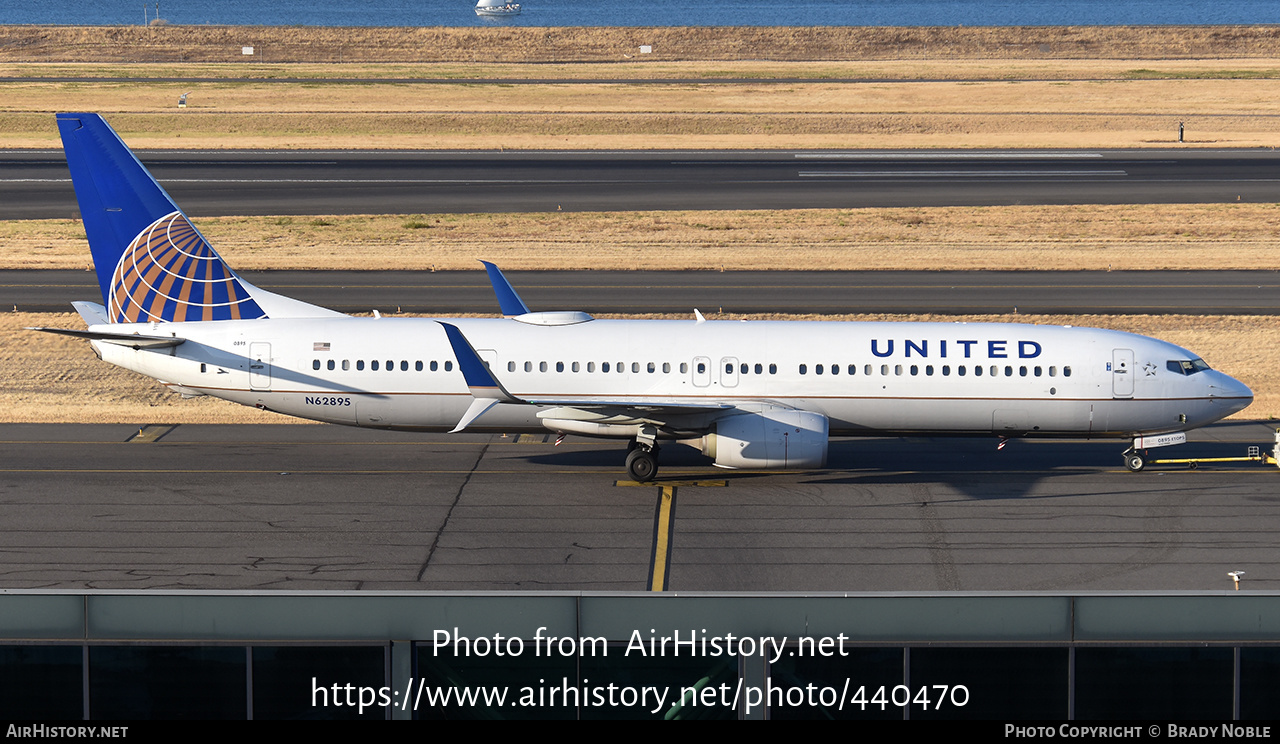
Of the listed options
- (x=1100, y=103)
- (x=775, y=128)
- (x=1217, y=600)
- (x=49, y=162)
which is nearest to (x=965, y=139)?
(x=775, y=128)

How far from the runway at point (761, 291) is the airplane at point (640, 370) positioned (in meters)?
17.2

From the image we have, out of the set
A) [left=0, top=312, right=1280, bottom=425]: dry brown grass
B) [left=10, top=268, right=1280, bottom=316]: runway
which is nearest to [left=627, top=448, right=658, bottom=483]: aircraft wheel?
[left=0, top=312, right=1280, bottom=425]: dry brown grass

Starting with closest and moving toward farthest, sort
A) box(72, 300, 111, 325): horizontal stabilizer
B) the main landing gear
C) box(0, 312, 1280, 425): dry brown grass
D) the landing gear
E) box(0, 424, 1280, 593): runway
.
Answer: box(0, 424, 1280, 593): runway
the main landing gear
the landing gear
box(72, 300, 111, 325): horizontal stabilizer
box(0, 312, 1280, 425): dry brown grass

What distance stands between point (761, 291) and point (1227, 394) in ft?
78.9

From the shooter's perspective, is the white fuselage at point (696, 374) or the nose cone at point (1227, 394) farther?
the nose cone at point (1227, 394)

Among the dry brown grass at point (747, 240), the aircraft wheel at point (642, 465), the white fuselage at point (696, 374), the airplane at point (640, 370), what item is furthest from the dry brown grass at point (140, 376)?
the aircraft wheel at point (642, 465)

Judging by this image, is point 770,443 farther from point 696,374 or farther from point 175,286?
point 175,286

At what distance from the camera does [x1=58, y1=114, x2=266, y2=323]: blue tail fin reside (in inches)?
1393

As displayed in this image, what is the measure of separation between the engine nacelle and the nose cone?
10.7 m

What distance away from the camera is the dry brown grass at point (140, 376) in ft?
137

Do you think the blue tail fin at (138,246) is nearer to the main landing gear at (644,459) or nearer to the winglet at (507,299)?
the winglet at (507,299)

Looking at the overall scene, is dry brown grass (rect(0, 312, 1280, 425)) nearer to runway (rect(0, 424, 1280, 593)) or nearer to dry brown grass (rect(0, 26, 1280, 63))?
runway (rect(0, 424, 1280, 593))

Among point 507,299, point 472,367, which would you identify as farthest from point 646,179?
point 472,367

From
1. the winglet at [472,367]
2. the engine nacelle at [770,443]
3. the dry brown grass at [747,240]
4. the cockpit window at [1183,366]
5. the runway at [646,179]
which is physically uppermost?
the runway at [646,179]
